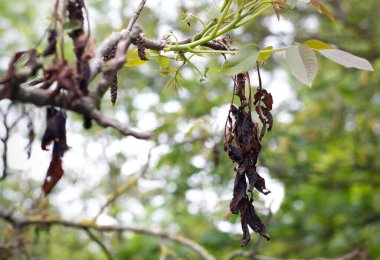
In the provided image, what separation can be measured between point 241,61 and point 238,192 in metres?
0.29

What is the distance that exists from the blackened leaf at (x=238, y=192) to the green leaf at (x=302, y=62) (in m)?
0.26

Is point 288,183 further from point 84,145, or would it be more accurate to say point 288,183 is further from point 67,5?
point 67,5

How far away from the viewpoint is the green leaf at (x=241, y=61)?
3.69 feet

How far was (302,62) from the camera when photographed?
1.13 m

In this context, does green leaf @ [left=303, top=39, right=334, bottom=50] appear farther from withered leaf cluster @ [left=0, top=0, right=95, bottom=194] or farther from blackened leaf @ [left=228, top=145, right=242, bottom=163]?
withered leaf cluster @ [left=0, top=0, right=95, bottom=194]

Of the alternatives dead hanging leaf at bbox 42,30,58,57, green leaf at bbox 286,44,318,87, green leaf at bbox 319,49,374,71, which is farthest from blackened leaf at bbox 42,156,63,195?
green leaf at bbox 319,49,374,71

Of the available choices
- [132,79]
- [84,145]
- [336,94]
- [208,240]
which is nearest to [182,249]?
[208,240]

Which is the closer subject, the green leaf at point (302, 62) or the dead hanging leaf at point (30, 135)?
the dead hanging leaf at point (30, 135)

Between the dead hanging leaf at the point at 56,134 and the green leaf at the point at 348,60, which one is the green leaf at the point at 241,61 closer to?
the green leaf at the point at 348,60

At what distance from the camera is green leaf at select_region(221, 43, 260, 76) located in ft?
3.69

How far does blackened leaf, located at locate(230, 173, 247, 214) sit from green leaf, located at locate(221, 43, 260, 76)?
0.79 ft

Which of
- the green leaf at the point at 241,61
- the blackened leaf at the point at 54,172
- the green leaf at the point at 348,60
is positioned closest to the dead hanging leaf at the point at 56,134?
the blackened leaf at the point at 54,172

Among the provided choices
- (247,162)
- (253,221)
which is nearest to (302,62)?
(247,162)

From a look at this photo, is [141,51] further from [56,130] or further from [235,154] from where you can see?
[56,130]
